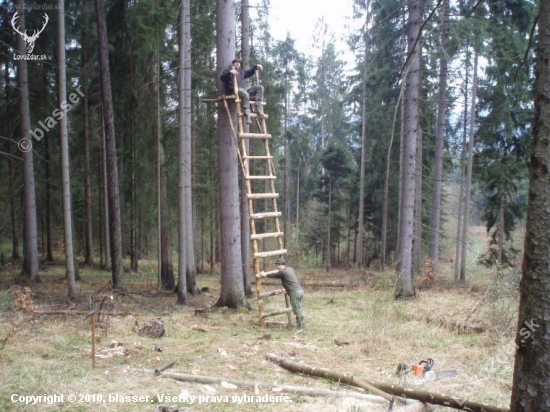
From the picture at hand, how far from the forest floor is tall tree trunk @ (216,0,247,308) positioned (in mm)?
758

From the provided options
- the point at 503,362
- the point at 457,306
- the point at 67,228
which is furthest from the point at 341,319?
the point at 67,228

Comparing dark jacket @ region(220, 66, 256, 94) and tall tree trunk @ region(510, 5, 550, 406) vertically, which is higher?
dark jacket @ region(220, 66, 256, 94)

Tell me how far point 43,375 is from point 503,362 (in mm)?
6594

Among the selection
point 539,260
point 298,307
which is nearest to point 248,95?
point 298,307

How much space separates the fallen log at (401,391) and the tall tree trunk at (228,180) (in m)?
4.20

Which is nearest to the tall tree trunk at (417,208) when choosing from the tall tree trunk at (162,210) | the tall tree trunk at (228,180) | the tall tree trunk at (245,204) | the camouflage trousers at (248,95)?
the tall tree trunk at (245,204)

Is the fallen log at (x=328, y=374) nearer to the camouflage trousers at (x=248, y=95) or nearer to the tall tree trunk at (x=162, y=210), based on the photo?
the camouflage trousers at (x=248, y=95)

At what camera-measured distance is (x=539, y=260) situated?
9.36 ft

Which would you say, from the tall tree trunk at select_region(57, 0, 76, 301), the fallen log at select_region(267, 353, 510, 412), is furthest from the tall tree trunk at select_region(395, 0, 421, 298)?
the tall tree trunk at select_region(57, 0, 76, 301)

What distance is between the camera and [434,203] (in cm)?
1867

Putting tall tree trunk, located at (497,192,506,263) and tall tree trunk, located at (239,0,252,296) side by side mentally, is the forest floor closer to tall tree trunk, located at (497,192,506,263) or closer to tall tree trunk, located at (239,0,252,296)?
tall tree trunk, located at (239,0,252,296)

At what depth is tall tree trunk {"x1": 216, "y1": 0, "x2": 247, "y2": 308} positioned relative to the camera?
34.6 feet

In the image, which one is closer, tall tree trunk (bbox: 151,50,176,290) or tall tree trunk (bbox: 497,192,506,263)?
tall tree trunk (bbox: 151,50,176,290)

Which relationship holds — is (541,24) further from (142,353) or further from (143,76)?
(143,76)
